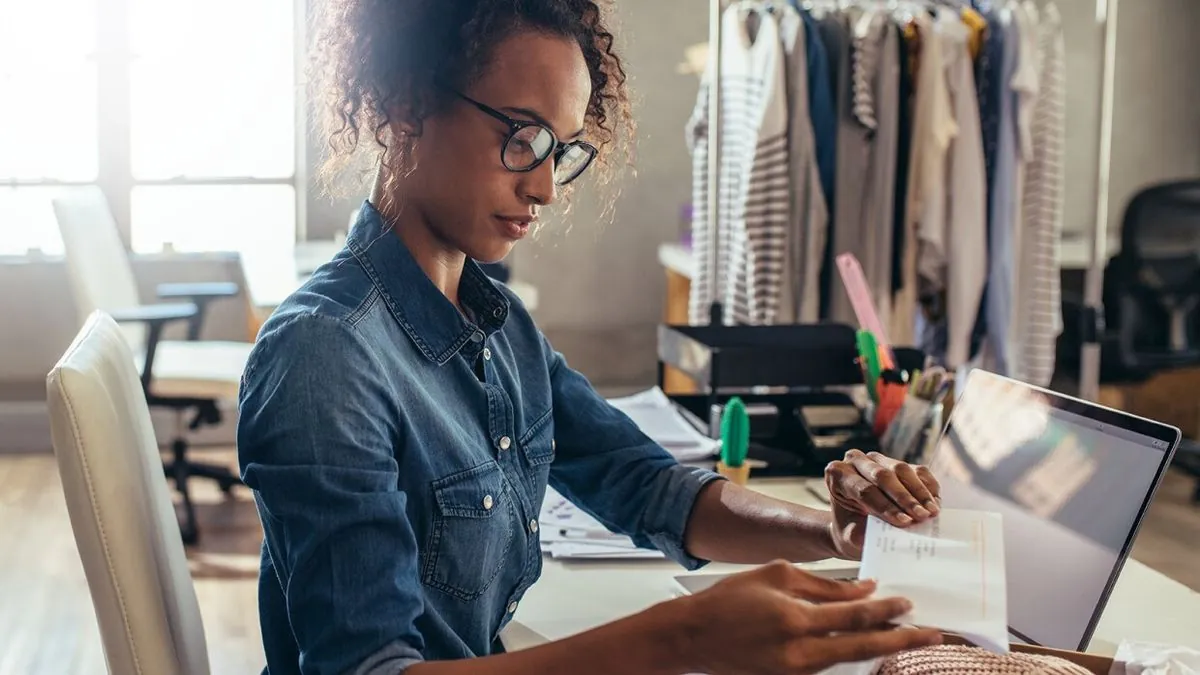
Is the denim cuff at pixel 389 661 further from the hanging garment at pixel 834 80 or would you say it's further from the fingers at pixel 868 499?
the hanging garment at pixel 834 80

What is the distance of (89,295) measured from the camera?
343 centimetres

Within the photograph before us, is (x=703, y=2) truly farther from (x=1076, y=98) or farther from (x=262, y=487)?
(x=262, y=487)

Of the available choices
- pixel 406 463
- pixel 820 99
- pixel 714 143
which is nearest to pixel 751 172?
pixel 714 143

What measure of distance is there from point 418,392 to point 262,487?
16 cm

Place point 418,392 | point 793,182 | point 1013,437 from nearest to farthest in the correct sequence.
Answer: point 418,392
point 1013,437
point 793,182

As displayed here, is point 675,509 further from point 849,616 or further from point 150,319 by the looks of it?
point 150,319

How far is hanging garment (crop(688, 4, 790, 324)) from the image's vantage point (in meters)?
3.16

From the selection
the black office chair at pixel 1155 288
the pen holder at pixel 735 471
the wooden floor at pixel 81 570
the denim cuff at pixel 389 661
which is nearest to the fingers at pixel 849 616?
the denim cuff at pixel 389 661

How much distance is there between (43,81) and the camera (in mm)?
4570

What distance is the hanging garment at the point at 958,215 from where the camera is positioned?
10.5 ft

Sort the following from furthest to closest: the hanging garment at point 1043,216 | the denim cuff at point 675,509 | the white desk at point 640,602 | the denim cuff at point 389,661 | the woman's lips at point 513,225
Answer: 1. the hanging garment at point 1043,216
2. the denim cuff at point 675,509
3. the white desk at point 640,602
4. the woman's lips at point 513,225
5. the denim cuff at point 389,661

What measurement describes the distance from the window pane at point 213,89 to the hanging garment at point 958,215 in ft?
8.13

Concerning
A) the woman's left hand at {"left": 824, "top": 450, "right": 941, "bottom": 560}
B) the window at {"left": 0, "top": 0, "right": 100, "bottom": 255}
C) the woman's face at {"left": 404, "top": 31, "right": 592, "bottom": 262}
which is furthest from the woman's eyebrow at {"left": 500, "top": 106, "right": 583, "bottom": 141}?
the window at {"left": 0, "top": 0, "right": 100, "bottom": 255}

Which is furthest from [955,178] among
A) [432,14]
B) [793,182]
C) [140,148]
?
[140,148]
